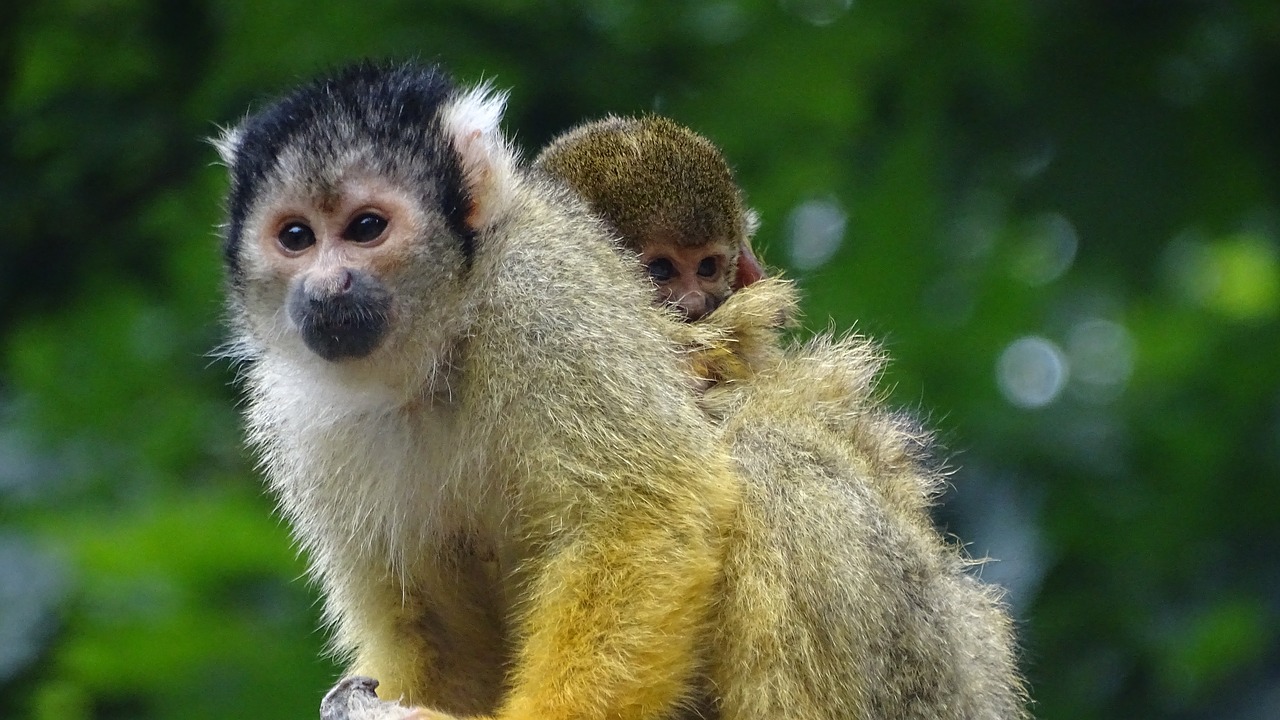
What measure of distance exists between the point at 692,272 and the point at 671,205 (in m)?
0.22

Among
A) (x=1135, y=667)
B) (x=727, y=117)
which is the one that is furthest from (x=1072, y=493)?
(x=727, y=117)

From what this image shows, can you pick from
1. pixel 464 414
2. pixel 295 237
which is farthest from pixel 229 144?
pixel 464 414

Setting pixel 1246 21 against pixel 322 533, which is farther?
pixel 1246 21

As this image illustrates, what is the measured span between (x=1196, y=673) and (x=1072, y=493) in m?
0.99

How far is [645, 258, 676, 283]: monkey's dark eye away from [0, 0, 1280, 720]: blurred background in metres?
1.51

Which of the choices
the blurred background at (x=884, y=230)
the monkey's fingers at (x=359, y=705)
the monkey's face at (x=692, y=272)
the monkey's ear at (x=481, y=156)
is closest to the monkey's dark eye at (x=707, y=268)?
the monkey's face at (x=692, y=272)

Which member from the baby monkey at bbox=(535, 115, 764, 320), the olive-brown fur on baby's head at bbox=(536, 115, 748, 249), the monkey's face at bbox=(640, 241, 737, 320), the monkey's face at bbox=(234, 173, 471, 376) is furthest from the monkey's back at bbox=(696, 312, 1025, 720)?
the monkey's face at bbox=(234, 173, 471, 376)

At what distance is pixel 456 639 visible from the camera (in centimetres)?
429

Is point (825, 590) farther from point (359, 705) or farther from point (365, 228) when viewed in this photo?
point (365, 228)

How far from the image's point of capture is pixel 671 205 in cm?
467

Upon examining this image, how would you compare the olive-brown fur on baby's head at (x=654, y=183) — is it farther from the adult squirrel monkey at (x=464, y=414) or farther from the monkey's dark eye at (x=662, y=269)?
Answer: the adult squirrel monkey at (x=464, y=414)

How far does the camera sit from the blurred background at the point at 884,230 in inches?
254

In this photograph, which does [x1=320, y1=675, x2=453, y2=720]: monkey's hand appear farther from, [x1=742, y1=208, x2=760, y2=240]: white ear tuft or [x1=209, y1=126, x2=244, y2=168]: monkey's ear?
[x1=742, y1=208, x2=760, y2=240]: white ear tuft

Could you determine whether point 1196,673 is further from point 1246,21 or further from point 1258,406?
point 1246,21
